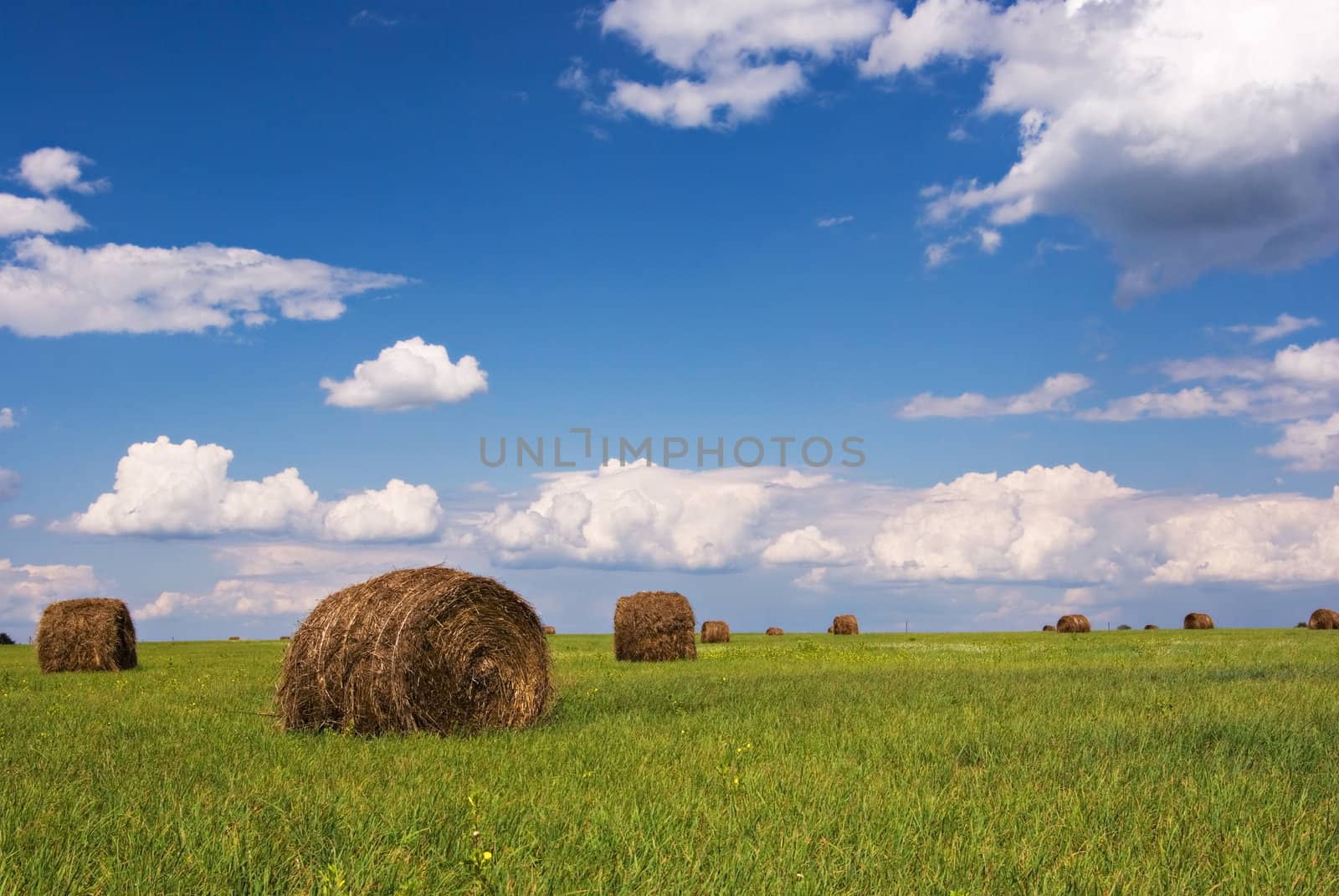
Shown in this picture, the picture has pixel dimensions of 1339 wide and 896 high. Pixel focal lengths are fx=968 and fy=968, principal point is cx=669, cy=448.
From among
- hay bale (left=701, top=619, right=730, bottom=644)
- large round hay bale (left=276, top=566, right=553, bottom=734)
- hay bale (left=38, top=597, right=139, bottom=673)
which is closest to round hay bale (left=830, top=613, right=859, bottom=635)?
hay bale (left=701, top=619, right=730, bottom=644)

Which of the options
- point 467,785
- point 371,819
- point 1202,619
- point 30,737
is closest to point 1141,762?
point 467,785

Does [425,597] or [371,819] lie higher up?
[425,597]

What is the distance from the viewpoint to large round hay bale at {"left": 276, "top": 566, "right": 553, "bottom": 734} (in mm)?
12078

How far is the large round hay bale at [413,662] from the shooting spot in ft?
39.6

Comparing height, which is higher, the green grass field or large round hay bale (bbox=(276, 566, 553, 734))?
large round hay bale (bbox=(276, 566, 553, 734))

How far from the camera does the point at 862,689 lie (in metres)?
16.0

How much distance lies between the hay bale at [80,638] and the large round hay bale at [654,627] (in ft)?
47.5

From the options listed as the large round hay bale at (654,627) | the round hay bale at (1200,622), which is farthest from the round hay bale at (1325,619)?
the large round hay bale at (654,627)

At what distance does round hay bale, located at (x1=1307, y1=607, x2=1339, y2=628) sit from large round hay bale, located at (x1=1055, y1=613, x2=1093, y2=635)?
12889 mm

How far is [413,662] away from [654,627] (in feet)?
58.4

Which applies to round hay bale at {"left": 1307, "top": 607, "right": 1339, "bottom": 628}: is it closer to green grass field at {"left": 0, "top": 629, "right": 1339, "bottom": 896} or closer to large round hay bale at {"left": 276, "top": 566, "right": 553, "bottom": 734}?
green grass field at {"left": 0, "top": 629, "right": 1339, "bottom": 896}

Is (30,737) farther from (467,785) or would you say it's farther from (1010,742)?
(1010,742)

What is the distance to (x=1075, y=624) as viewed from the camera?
5888 centimetres

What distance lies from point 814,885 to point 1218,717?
342 inches
